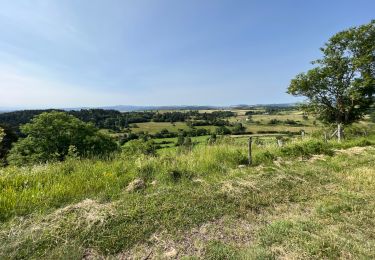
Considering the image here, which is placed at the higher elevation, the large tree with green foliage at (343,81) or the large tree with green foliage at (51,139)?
the large tree with green foliage at (343,81)

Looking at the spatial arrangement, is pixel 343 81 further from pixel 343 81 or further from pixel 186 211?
pixel 186 211

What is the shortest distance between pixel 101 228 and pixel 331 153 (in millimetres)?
9255

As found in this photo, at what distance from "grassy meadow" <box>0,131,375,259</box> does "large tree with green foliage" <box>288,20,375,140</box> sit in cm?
1189

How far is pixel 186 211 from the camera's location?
4.07 m

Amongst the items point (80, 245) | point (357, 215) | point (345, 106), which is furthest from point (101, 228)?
point (345, 106)

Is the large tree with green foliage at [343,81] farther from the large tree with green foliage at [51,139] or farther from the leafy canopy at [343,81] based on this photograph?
the large tree with green foliage at [51,139]

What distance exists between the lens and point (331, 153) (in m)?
9.12

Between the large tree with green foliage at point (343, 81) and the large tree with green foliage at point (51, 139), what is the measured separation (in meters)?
18.0

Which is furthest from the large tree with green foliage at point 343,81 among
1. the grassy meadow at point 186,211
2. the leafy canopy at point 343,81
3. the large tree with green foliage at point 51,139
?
the large tree with green foliage at point 51,139

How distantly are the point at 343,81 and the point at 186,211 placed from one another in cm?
1744

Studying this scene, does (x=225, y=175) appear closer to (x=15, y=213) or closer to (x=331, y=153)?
(x=15, y=213)

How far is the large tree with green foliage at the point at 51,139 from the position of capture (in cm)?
2030

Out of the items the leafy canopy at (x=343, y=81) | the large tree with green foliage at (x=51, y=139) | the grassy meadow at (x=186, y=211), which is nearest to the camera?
the grassy meadow at (x=186, y=211)

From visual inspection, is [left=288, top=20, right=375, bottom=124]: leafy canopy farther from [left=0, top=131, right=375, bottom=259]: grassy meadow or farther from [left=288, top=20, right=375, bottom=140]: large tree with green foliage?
[left=0, top=131, right=375, bottom=259]: grassy meadow
